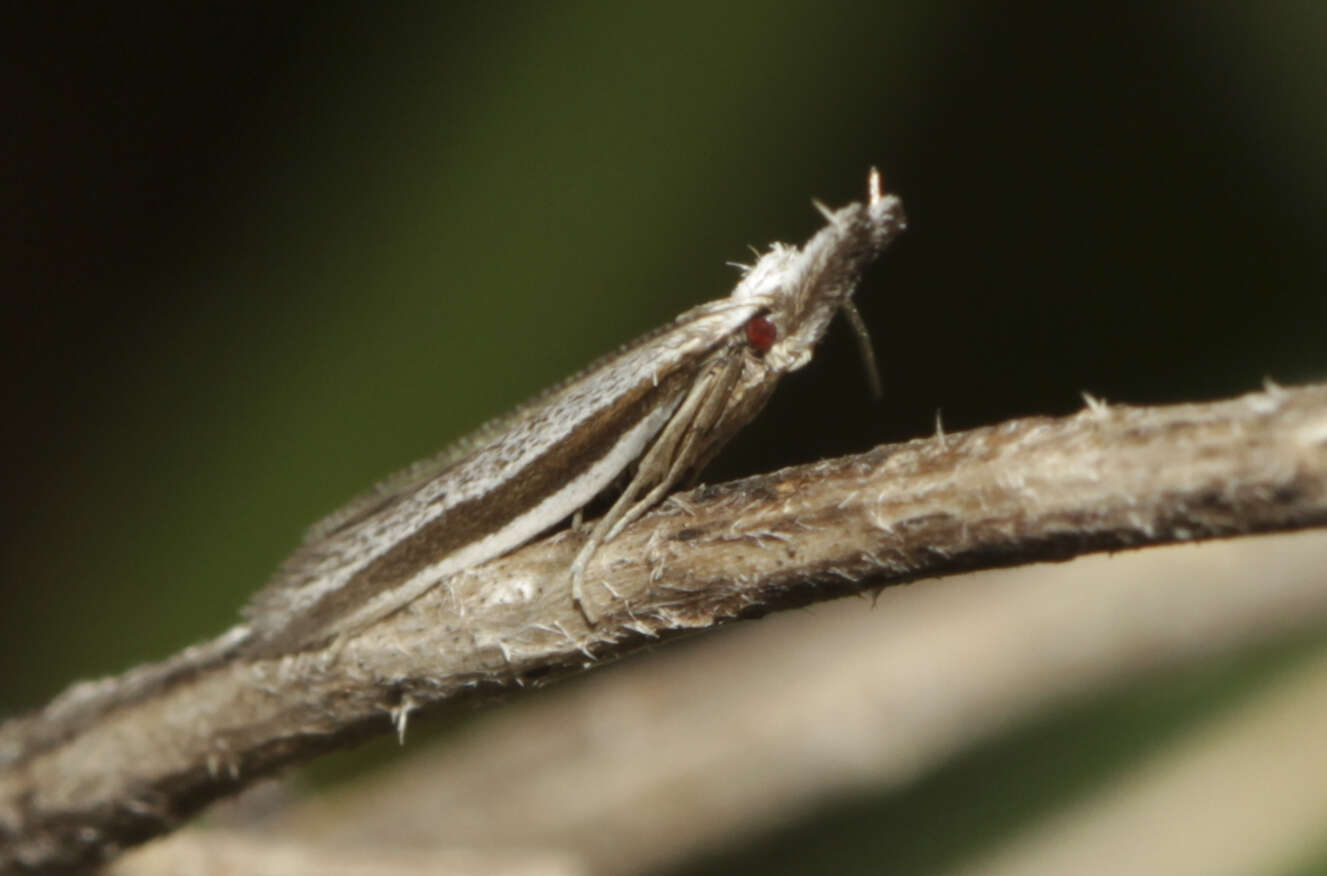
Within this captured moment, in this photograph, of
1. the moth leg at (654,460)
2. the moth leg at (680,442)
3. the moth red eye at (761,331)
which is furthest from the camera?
the moth red eye at (761,331)

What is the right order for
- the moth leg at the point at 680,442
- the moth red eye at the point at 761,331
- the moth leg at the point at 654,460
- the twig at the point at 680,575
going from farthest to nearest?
the moth red eye at the point at 761,331 < the moth leg at the point at 680,442 < the moth leg at the point at 654,460 < the twig at the point at 680,575

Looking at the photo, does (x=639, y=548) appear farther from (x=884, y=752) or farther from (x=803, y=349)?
(x=884, y=752)

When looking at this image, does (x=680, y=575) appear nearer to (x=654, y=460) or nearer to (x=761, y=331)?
(x=654, y=460)

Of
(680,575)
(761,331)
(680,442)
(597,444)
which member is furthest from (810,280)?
(680,575)

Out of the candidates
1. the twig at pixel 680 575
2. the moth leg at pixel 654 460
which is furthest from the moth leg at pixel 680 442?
the twig at pixel 680 575

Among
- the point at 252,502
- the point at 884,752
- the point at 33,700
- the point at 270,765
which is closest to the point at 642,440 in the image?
the point at 270,765

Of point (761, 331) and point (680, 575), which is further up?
point (761, 331)

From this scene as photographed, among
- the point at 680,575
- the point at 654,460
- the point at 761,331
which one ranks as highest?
the point at 761,331

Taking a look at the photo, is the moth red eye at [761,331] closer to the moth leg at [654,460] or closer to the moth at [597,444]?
the moth at [597,444]
